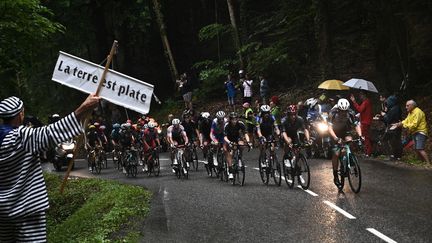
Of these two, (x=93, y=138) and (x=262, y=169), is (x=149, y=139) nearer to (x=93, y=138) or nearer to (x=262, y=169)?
(x=93, y=138)

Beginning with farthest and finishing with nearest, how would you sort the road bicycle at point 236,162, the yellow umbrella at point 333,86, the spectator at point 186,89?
the spectator at point 186,89 → the yellow umbrella at point 333,86 → the road bicycle at point 236,162

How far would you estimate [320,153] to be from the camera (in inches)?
823

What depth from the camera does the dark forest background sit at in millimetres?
20219

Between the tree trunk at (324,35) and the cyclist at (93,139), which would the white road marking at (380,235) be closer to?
the tree trunk at (324,35)

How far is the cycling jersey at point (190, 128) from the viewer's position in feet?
67.5

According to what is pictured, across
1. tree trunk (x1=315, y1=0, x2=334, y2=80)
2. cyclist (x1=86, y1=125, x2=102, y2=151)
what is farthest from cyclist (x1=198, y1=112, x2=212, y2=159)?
tree trunk (x1=315, y1=0, x2=334, y2=80)

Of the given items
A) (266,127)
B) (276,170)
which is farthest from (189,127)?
(276,170)

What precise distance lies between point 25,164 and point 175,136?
1450cm

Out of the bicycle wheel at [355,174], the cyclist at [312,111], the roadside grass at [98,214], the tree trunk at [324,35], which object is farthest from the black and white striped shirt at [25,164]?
the tree trunk at [324,35]

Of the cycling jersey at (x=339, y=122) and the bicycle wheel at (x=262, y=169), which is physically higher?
the cycling jersey at (x=339, y=122)

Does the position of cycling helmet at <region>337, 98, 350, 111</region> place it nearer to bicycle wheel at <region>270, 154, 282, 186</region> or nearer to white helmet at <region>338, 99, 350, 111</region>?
white helmet at <region>338, 99, 350, 111</region>

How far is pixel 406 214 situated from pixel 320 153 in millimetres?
10224

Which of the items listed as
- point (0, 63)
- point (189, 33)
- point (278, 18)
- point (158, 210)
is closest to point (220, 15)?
point (189, 33)

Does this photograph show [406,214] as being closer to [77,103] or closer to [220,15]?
[220,15]
